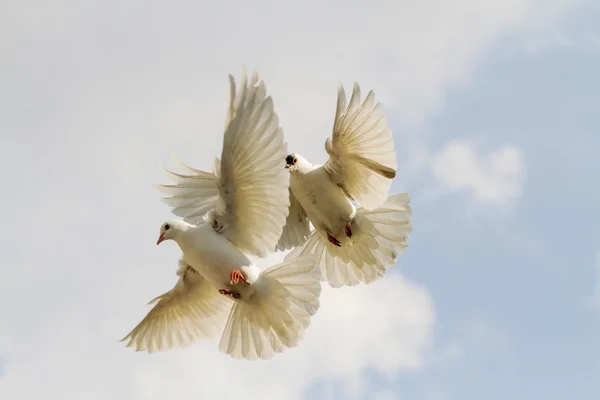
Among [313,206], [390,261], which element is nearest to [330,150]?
[313,206]

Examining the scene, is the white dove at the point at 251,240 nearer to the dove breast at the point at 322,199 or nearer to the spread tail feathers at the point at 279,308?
the spread tail feathers at the point at 279,308

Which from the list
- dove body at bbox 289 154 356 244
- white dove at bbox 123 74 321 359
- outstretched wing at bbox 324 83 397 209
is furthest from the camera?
dove body at bbox 289 154 356 244

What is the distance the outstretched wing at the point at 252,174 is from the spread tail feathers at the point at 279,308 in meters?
0.47

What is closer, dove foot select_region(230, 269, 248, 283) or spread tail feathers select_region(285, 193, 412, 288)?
dove foot select_region(230, 269, 248, 283)

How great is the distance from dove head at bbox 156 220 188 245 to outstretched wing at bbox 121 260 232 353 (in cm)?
142

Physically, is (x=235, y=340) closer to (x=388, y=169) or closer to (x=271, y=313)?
(x=271, y=313)

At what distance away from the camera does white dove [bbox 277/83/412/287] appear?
1545cm

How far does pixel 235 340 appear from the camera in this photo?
15367mm

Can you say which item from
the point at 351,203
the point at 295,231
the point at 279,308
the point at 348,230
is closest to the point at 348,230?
the point at 348,230

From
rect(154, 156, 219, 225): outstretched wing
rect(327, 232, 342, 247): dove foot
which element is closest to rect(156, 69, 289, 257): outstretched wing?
rect(154, 156, 219, 225): outstretched wing

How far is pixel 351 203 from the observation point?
1656cm

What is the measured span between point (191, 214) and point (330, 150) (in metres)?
2.33

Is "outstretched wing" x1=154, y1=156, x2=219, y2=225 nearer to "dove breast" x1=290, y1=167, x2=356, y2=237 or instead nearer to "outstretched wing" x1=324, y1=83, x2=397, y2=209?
"dove breast" x1=290, y1=167, x2=356, y2=237

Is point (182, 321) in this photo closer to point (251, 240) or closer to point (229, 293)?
point (229, 293)
